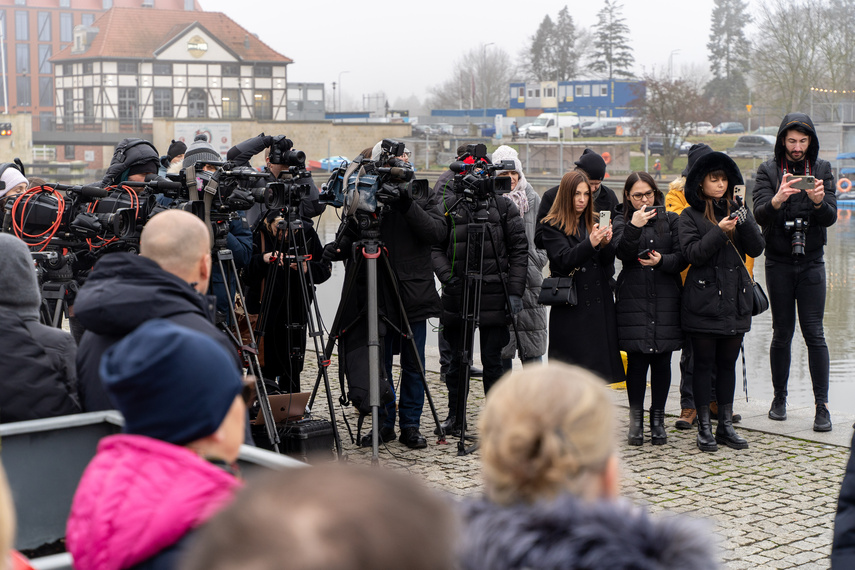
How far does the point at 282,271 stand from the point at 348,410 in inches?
71.9

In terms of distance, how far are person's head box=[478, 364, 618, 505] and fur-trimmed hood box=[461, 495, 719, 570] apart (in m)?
0.09

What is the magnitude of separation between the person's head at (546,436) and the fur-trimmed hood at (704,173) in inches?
199

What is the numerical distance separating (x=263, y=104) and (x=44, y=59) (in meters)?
41.4

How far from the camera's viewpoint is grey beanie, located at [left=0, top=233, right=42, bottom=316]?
3779mm

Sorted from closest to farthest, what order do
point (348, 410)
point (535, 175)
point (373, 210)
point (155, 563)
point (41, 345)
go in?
1. point (155, 563)
2. point (41, 345)
3. point (373, 210)
4. point (348, 410)
5. point (535, 175)

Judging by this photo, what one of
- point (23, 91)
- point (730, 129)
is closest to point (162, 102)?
point (23, 91)

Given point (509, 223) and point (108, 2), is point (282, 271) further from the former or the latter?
point (108, 2)

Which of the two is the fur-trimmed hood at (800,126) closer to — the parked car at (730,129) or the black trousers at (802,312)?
the black trousers at (802,312)

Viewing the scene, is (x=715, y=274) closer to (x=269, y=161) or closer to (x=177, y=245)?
(x=269, y=161)

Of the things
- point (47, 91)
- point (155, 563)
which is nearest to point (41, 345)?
point (155, 563)

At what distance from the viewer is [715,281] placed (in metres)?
6.49

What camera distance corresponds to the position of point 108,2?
110125 millimetres

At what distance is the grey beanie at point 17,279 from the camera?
149 inches

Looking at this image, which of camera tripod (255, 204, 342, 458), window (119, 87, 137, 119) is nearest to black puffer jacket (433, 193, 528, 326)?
camera tripod (255, 204, 342, 458)
